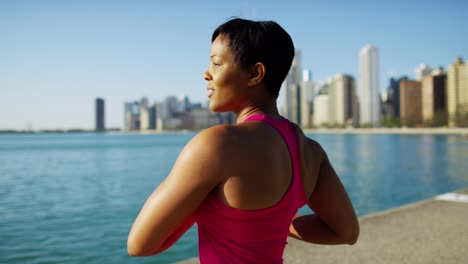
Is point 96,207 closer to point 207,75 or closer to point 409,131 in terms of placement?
point 207,75

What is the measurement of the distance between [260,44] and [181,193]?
0.52 metres

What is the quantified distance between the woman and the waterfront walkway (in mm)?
3249

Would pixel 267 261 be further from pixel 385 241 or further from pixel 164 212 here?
pixel 385 241

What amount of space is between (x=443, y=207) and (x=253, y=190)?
7.31 metres

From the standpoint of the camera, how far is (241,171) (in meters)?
1.12

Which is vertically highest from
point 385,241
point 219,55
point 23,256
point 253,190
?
point 219,55

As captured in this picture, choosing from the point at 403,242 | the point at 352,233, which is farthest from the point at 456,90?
the point at 352,233

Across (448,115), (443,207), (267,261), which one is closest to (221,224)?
(267,261)

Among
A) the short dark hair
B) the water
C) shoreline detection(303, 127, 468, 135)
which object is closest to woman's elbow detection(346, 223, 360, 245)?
the short dark hair

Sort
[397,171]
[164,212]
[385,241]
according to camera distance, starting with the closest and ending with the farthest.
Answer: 1. [164,212]
2. [385,241]
3. [397,171]

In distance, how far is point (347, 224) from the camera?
1556 mm

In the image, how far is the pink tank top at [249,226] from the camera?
117 cm

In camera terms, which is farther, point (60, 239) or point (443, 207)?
point (60, 239)

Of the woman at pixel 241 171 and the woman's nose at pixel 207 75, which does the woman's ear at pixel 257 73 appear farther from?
the woman's nose at pixel 207 75
